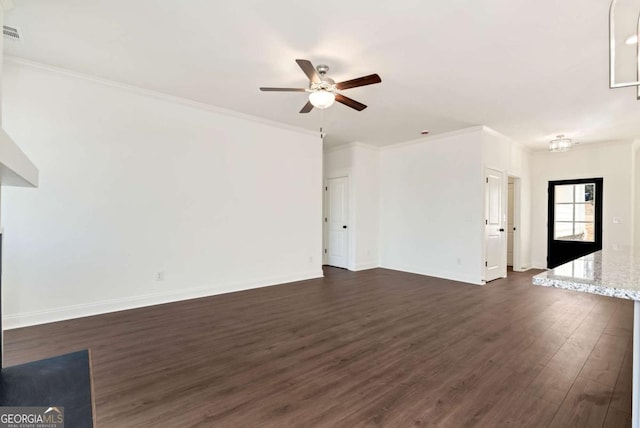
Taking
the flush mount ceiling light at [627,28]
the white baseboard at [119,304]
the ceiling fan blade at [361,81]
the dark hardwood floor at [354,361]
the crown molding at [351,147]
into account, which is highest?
the flush mount ceiling light at [627,28]

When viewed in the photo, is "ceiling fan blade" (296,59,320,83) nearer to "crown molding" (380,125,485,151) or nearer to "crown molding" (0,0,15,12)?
"crown molding" (0,0,15,12)

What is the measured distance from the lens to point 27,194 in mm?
3199

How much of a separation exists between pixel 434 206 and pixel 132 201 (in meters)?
5.04

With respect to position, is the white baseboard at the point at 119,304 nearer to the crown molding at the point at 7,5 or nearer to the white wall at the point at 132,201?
the white wall at the point at 132,201

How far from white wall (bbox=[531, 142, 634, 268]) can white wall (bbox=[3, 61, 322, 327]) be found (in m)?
5.71

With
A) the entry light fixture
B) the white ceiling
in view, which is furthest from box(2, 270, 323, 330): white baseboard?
the entry light fixture

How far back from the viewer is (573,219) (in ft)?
21.6

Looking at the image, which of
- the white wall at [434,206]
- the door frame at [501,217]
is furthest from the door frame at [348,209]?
the door frame at [501,217]

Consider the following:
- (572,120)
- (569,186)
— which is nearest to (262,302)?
(572,120)

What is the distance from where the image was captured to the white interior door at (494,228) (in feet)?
18.0

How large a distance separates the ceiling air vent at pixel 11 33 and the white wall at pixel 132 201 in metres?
0.50

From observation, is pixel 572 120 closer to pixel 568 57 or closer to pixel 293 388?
pixel 568 57

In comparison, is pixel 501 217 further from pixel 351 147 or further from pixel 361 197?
pixel 351 147

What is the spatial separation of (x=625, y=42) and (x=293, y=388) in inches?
158
